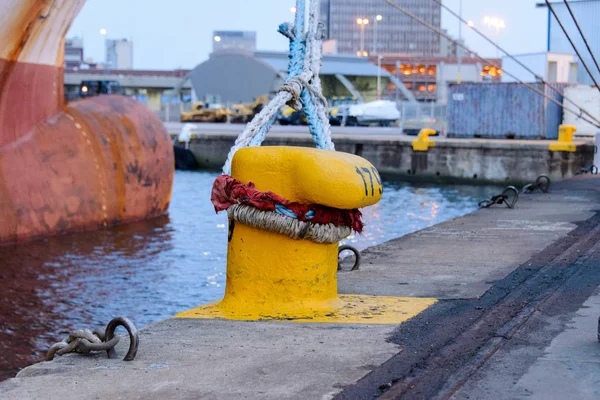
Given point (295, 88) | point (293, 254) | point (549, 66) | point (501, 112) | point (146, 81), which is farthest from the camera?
point (146, 81)

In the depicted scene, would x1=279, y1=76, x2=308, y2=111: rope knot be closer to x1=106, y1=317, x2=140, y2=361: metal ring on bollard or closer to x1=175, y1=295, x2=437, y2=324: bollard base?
x1=175, y1=295, x2=437, y2=324: bollard base

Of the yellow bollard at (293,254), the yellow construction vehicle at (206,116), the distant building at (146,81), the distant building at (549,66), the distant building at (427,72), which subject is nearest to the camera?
the yellow bollard at (293,254)

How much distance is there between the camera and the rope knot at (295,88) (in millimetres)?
7086

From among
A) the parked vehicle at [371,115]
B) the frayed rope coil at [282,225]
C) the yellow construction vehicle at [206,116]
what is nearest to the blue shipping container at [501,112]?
the parked vehicle at [371,115]

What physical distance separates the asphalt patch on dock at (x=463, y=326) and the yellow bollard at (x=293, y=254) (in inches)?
12.1

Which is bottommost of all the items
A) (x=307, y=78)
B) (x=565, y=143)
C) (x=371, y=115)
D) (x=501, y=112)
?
(x=565, y=143)

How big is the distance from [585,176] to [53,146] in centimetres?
1098

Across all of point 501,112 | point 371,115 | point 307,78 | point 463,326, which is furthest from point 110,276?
point 371,115

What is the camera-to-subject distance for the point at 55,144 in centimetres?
1445

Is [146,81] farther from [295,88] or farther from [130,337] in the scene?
[130,337]

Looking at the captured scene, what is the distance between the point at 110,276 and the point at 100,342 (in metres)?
7.24

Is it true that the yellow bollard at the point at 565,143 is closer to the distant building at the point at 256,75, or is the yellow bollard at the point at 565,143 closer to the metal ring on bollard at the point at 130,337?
the metal ring on bollard at the point at 130,337

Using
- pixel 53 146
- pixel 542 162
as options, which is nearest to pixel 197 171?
pixel 542 162

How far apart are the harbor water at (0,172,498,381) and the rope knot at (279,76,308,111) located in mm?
3110
